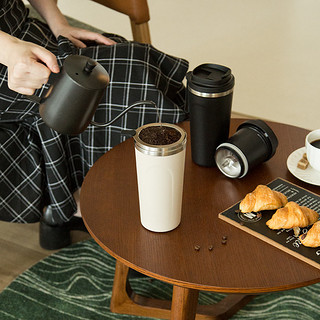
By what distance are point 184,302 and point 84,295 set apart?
1.82 ft

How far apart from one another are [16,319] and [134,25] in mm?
1145

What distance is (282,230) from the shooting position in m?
0.97

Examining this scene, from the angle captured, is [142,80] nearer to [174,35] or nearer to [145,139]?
[145,139]

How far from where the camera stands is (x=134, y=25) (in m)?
1.89

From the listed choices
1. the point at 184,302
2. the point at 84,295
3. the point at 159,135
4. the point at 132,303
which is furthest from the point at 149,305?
the point at 159,135

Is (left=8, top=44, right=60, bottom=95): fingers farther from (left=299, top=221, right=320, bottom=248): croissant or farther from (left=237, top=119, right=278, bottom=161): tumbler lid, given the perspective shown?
(left=299, top=221, right=320, bottom=248): croissant

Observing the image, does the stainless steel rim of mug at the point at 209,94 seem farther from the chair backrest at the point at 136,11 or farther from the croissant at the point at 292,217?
the chair backrest at the point at 136,11

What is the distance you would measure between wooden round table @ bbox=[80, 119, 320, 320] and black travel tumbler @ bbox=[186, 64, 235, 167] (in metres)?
0.06

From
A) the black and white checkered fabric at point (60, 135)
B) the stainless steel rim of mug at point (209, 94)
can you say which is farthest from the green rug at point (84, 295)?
the stainless steel rim of mug at point (209, 94)

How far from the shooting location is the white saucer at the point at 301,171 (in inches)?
44.5

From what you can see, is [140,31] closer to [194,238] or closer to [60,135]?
[60,135]

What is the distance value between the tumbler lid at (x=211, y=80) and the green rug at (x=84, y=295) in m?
0.68

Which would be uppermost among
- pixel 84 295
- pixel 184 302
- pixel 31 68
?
pixel 31 68

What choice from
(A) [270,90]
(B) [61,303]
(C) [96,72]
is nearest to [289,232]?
(C) [96,72]
